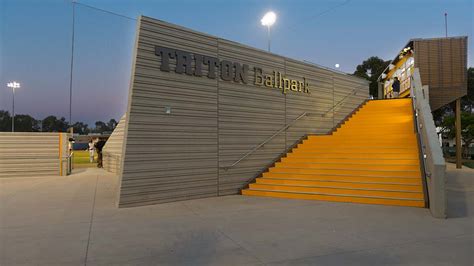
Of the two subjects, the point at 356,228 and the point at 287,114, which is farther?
the point at 287,114

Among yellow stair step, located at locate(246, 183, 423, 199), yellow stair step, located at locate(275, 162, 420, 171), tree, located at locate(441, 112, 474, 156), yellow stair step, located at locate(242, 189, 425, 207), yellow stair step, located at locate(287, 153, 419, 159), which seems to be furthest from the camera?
tree, located at locate(441, 112, 474, 156)

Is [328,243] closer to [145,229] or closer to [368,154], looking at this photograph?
[145,229]

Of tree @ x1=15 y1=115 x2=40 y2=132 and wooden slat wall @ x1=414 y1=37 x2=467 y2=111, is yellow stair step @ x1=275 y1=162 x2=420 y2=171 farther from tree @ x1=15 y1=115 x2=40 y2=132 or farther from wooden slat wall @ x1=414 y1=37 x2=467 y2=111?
tree @ x1=15 y1=115 x2=40 y2=132

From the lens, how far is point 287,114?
10922 mm

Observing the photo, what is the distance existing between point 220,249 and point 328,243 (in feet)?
4.80

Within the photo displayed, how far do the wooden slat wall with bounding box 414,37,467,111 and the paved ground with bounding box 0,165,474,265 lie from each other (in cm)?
1056

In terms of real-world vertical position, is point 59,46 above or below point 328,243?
above

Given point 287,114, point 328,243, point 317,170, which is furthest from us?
point 287,114

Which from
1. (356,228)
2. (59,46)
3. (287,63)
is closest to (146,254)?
(356,228)

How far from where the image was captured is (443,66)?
53.2ft

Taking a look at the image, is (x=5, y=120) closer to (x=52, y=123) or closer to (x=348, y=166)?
(x=52, y=123)

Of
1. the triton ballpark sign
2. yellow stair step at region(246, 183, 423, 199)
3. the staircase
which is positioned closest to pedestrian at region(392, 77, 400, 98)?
the staircase

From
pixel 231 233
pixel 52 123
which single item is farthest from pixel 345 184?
pixel 52 123

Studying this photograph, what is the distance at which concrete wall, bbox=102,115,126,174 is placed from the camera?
571 inches
